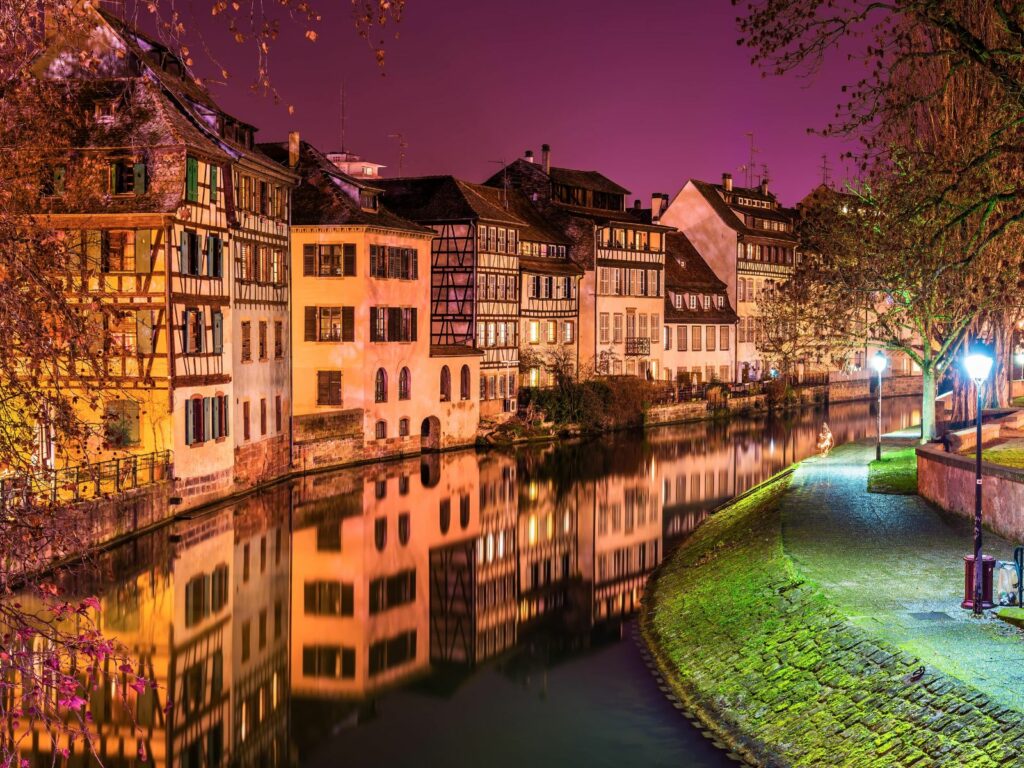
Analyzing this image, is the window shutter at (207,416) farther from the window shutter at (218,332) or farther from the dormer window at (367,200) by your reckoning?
the dormer window at (367,200)

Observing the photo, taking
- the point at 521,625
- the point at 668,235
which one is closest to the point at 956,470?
the point at 521,625

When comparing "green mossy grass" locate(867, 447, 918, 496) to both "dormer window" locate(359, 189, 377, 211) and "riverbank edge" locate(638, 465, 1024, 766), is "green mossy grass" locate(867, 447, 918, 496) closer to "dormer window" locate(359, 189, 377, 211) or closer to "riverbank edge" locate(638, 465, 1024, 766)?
"riverbank edge" locate(638, 465, 1024, 766)

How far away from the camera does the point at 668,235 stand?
8456cm

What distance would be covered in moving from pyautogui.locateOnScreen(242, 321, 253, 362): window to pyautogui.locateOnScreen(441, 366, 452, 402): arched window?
479 inches

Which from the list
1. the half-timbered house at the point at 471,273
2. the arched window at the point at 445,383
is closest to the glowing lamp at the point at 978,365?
the arched window at the point at 445,383

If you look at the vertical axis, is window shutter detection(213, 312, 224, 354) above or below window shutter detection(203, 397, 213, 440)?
above

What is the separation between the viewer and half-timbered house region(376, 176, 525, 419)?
57.3m

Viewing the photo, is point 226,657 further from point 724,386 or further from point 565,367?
point 724,386

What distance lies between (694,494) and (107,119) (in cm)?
2206

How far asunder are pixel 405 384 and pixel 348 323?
12.9 ft

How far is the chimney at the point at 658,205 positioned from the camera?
282 feet

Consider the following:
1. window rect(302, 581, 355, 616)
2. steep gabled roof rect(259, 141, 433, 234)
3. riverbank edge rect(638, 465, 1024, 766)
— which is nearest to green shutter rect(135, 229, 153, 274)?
window rect(302, 581, 355, 616)

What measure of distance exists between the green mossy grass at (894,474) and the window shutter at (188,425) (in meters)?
17.9

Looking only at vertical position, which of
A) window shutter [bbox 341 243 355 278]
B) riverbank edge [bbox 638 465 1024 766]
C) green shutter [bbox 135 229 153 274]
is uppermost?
window shutter [bbox 341 243 355 278]
